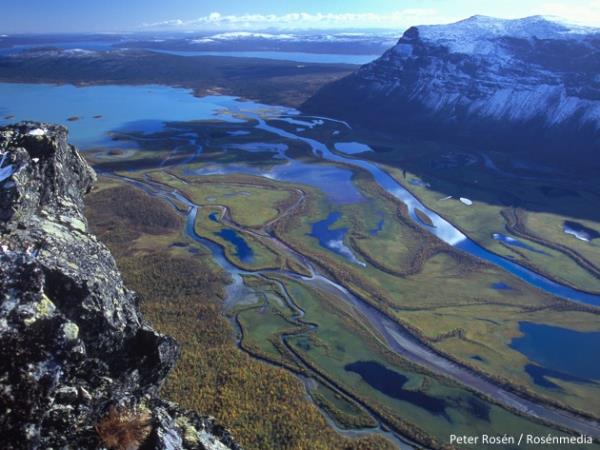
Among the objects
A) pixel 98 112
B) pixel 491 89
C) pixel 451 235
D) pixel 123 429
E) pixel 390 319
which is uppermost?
pixel 123 429

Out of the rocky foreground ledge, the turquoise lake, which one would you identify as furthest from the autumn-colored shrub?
the turquoise lake

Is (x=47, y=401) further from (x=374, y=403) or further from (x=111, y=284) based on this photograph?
(x=374, y=403)

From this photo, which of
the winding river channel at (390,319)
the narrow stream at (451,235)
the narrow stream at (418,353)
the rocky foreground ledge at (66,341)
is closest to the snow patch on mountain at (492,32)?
the winding river channel at (390,319)

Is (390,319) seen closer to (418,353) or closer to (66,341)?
(418,353)

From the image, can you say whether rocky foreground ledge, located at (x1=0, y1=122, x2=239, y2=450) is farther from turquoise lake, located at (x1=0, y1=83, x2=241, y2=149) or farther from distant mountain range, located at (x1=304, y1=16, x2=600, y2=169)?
distant mountain range, located at (x1=304, y1=16, x2=600, y2=169)

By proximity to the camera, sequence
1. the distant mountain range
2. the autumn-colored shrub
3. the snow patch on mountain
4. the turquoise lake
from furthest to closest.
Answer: the snow patch on mountain, the turquoise lake, the distant mountain range, the autumn-colored shrub

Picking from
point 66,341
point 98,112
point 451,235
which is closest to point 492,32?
point 451,235
